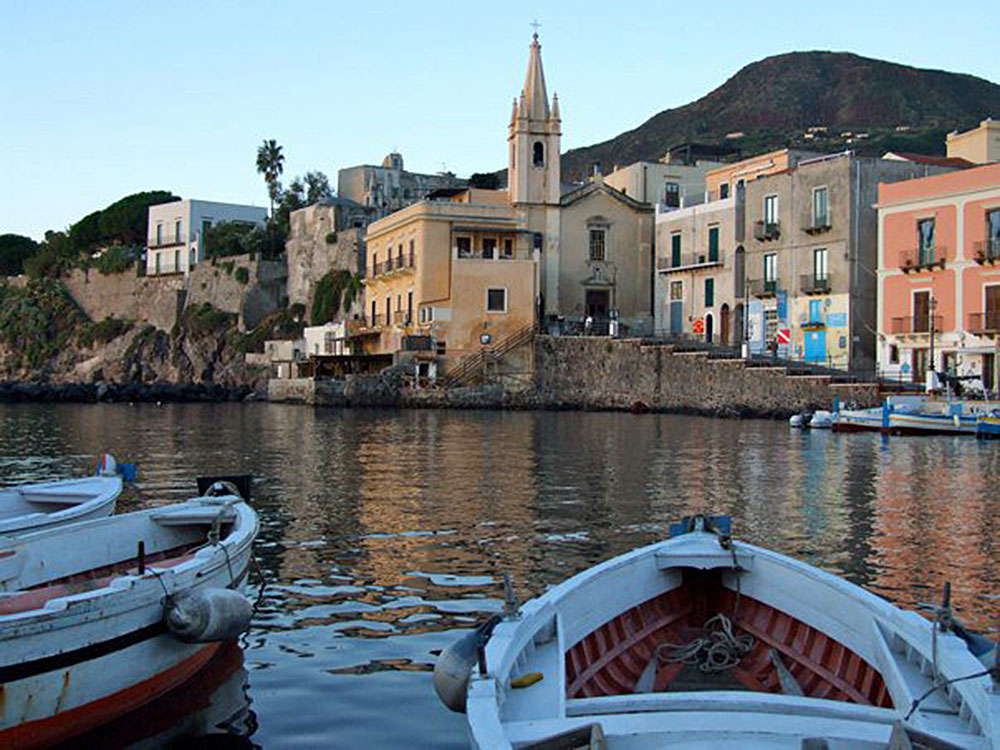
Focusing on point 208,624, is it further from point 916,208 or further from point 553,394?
point 553,394

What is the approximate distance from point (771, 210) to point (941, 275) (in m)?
9.90

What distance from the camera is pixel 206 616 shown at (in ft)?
25.1

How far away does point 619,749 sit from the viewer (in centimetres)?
500

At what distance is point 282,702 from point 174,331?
76639mm

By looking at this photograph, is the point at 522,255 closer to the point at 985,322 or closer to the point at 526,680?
the point at 985,322

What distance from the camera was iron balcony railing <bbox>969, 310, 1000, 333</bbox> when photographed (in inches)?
1486

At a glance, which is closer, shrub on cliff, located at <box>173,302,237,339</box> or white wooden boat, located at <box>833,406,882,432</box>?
white wooden boat, located at <box>833,406,882,432</box>

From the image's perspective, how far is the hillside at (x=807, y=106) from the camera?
16212cm

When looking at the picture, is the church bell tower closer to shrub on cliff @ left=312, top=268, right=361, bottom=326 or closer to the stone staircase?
the stone staircase

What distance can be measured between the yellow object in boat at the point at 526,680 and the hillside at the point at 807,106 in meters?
147

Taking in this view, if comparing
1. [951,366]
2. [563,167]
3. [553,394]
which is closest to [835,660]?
[951,366]

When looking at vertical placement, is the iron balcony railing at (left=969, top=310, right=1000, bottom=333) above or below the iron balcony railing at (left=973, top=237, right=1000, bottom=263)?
below

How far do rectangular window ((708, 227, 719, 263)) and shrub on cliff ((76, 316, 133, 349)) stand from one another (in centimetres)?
4987

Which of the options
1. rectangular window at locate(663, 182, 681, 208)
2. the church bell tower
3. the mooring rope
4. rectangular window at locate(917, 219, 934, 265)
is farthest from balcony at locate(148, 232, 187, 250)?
the mooring rope
